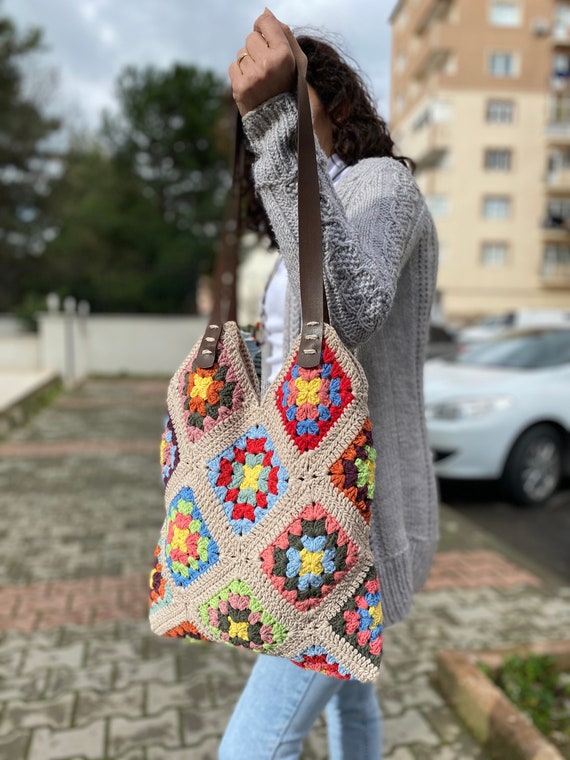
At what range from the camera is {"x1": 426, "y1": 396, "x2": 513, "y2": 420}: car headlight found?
5.77m

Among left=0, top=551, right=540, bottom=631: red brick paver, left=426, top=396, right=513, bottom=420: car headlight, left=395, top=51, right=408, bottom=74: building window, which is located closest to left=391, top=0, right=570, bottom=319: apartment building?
left=426, top=396, right=513, bottom=420: car headlight

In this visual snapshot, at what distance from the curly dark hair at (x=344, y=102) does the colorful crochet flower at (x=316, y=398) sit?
530 mm

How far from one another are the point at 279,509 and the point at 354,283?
379mm

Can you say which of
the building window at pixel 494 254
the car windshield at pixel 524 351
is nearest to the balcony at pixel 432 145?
the building window at pixel 494 254

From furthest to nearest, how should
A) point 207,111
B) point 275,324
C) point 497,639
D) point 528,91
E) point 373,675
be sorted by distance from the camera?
1. point 528,91
2. point 207,111
3. point 497,639
4. point 275,324
5. point 373,675

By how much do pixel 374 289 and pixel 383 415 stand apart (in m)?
0.36

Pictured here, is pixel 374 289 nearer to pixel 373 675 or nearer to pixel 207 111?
pixel 373 675

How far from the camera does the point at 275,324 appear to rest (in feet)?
4.72

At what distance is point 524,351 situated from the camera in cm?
678

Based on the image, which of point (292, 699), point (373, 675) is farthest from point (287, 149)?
point (292, 699)

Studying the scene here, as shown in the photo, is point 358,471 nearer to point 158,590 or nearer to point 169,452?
point 169,452

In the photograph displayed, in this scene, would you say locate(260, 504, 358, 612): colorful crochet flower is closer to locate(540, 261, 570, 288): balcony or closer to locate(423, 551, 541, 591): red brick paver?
locate(423, 551, 541, 591): red brick paver

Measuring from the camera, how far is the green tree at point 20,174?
Answer: 20953 millimetres

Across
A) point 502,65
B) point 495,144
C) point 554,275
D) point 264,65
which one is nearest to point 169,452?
point 264,65
